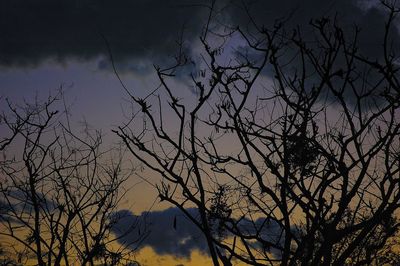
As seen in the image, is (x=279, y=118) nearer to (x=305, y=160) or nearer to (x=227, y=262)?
(x=305, y=160)

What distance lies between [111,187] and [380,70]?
11025 mm

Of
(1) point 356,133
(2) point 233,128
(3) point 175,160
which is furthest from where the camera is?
(2) point 233,128

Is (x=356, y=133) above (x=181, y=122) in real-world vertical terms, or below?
below

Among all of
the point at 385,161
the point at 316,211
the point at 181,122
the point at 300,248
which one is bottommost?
the point at 300,248

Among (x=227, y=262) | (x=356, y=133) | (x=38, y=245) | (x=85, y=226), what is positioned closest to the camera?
(x=227, y=262)

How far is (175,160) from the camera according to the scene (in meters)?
7.36

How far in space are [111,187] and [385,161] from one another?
35.1ft

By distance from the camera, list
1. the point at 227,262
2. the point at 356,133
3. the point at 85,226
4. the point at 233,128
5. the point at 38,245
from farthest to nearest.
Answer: the point at 85,226
the point at 38,245
the point at 233,128
the point at 356,133
the point at 227,262

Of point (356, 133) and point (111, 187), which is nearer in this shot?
point (356, 133)

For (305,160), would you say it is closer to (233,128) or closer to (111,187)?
(233,128)

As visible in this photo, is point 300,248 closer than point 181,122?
Yes

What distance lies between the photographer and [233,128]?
8.24 m

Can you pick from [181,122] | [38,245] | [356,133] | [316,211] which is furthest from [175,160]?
[38,245]

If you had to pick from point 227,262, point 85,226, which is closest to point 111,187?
point 85,226
